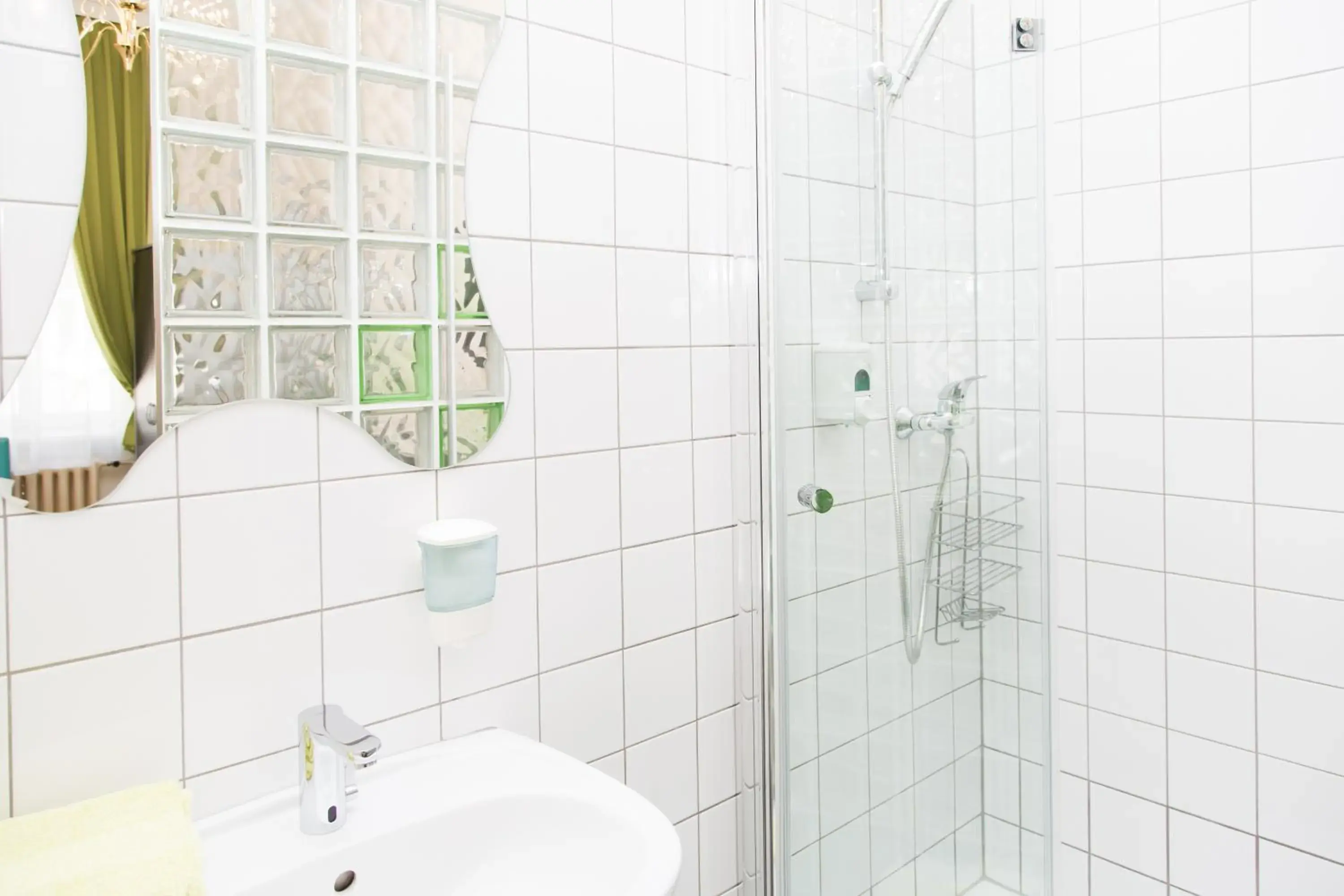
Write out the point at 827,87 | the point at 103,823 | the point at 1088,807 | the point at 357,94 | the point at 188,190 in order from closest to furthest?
1. the point at 103,823
2. the point at 188,190
3. the point at 357,94
4. the point at 827,87
5. the point at 1088,807

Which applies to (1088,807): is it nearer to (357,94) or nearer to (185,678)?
(185,678)

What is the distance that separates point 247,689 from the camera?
99 cm

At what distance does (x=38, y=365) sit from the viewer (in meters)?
0.86

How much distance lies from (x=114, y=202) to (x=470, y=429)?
1.55 ft

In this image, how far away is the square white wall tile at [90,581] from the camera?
2.81 feet

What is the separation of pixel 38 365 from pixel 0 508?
0.48 feet

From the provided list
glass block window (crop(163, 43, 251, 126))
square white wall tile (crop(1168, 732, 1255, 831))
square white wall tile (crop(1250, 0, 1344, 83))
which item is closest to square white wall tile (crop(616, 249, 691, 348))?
glass block window (crop(163, 43, 251, 126))

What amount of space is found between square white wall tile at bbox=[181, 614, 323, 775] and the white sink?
0.07 metres

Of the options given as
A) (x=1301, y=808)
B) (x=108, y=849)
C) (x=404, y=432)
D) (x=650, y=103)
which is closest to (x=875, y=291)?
(x=650, y=103)

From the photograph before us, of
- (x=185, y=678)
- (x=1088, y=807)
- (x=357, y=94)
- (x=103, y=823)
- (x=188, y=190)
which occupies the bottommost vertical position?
(x=1088, y=807)

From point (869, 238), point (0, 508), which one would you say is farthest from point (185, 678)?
point (869, 238)

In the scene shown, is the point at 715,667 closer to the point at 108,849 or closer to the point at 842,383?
Answer: the point at 842,383

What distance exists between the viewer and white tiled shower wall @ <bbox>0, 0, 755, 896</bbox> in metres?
0.91

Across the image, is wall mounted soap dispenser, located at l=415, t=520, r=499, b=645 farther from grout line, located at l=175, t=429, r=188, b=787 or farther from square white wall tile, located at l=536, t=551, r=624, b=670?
grout line, located at l=175, t=429, r=188, b=787
